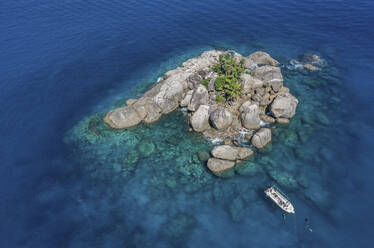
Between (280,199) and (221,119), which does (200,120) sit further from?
(280,199)

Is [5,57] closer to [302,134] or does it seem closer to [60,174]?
[60,174]

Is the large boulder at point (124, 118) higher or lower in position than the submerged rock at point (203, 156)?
higher

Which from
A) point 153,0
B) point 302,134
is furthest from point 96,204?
point 153,0

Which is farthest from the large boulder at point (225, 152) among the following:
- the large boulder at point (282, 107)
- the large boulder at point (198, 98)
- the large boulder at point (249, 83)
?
the large boulder at point (249, 83)

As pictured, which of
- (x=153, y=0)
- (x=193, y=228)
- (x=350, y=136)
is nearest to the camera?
(x=193, y=228)

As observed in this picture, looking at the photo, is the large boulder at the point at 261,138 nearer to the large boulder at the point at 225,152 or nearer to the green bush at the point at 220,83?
the large boulder at the point at 225,152

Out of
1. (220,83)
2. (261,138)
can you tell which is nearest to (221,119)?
(261,138)

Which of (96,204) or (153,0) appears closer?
(96,204)
